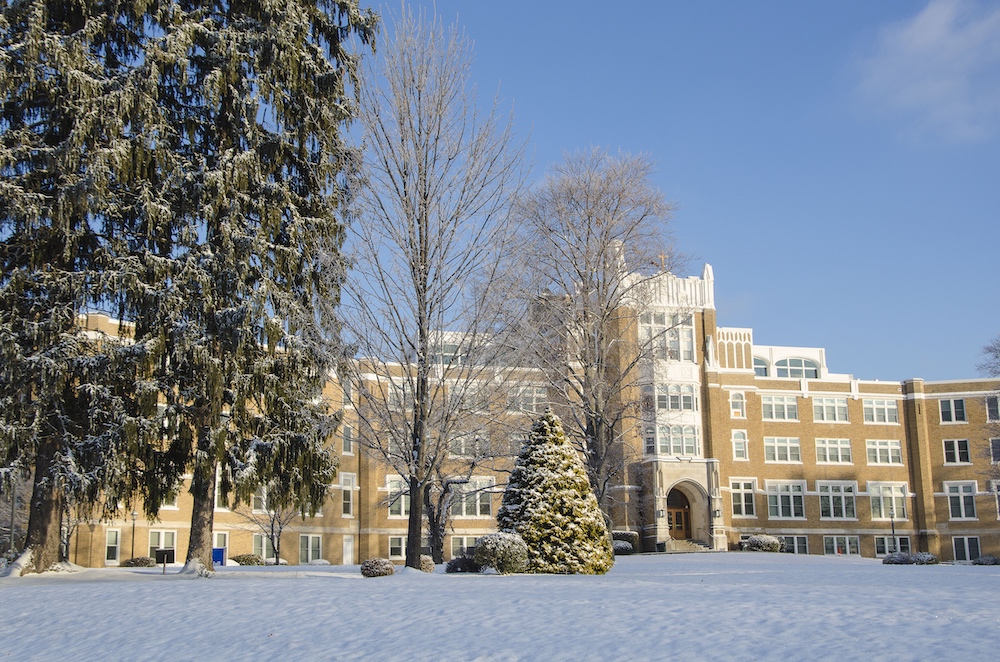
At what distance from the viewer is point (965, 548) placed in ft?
170

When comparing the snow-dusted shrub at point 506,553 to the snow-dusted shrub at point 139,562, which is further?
the snow-dusted shrub at point 139,562

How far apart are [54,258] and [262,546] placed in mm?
24483

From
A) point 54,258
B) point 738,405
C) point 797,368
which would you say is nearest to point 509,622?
point 54,258

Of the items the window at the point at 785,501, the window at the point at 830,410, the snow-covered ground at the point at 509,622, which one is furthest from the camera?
the window at the point at 830,410

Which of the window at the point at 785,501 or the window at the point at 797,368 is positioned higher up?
the window at the point at 797,368

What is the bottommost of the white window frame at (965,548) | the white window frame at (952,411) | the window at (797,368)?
the white window frame at (965,548)

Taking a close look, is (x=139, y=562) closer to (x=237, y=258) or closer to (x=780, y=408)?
(x=237, y=258)

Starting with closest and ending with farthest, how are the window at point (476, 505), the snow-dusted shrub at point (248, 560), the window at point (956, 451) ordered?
the snow-dusted shrub at point (248, 560) → the window at point (476, 505) → the window at point (956, 451)

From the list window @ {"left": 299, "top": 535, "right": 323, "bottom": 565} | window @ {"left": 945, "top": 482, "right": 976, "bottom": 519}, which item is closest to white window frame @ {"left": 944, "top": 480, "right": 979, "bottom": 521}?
window @ {"left": 945, "top": 482, "right": 976, "bottom": 519}

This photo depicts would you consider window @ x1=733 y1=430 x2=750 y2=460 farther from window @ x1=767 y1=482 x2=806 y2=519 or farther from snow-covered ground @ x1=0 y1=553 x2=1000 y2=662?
snow-covered ground @ x1=0 y1=553 x2=1000 y2=662

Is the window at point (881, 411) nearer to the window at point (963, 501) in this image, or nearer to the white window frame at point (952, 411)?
the white window frame at point (952, 411)

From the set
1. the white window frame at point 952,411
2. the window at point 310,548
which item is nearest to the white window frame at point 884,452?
the white window frame at point 952,411

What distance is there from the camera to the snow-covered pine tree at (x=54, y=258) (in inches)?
707

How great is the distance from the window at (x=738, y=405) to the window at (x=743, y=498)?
357cm
